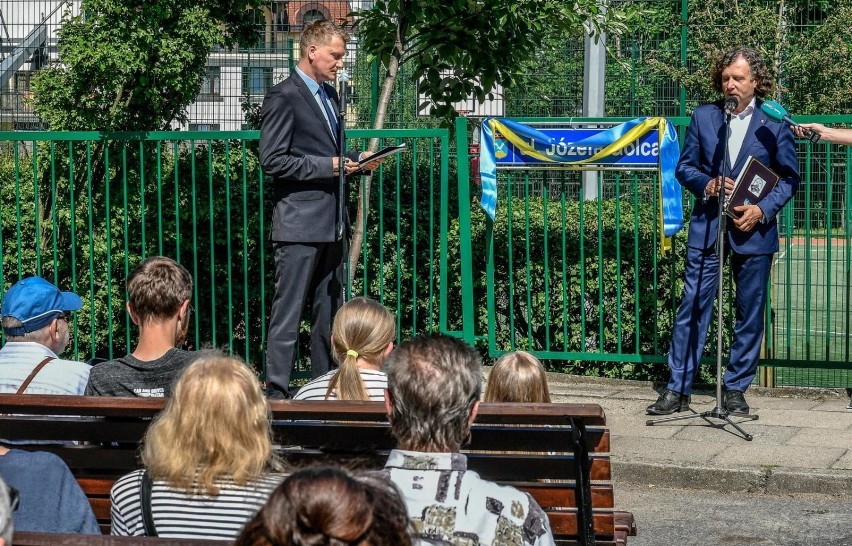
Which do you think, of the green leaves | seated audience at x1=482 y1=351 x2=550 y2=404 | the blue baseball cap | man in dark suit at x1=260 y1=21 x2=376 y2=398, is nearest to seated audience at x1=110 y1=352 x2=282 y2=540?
seated audience at x1=482 y1=351 x2=550 y2=404

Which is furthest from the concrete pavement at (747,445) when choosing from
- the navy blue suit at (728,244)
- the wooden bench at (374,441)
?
the wooden bench at (374,441)

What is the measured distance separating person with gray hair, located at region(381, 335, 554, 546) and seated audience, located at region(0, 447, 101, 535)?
96 cm

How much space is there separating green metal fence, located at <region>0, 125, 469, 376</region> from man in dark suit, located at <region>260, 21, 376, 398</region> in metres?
1.11

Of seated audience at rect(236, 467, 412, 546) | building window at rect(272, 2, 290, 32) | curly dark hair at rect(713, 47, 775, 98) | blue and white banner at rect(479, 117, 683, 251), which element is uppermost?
building window at rect(272, 2, 290, 32)

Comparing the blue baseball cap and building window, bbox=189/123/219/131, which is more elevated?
building window, bbox=189/123/219/131

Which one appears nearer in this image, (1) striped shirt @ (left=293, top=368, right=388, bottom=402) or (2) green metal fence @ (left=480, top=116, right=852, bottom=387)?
(1) striped shirt @ (left=293, top=368, right=388, bottom=402)

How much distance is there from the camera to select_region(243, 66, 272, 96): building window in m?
10.6

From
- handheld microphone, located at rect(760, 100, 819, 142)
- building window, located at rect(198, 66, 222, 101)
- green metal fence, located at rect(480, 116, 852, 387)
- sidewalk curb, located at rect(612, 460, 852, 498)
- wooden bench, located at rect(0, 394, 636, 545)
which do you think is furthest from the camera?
building window, located at rect(198, 66, 222, 101)

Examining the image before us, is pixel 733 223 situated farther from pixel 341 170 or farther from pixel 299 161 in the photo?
pixel 299 161

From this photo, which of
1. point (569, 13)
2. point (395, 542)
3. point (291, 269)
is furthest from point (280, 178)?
point (395, 542)

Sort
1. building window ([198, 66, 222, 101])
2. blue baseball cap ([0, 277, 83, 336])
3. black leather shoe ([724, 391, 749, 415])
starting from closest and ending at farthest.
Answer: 1. blue baseball cap ([0, 277, 83, 336])
2. black leather shoe ([724, 391, 749, 415])
3. building window ([198, 66, 222, 101])

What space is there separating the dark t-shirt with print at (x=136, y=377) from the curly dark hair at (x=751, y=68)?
4.09 m

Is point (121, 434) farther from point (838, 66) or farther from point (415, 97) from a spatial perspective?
point (838, 66)

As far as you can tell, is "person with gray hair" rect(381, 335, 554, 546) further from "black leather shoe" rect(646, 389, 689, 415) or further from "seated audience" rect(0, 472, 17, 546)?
"black leather shoe" rect(646, 389, 689, 415)
